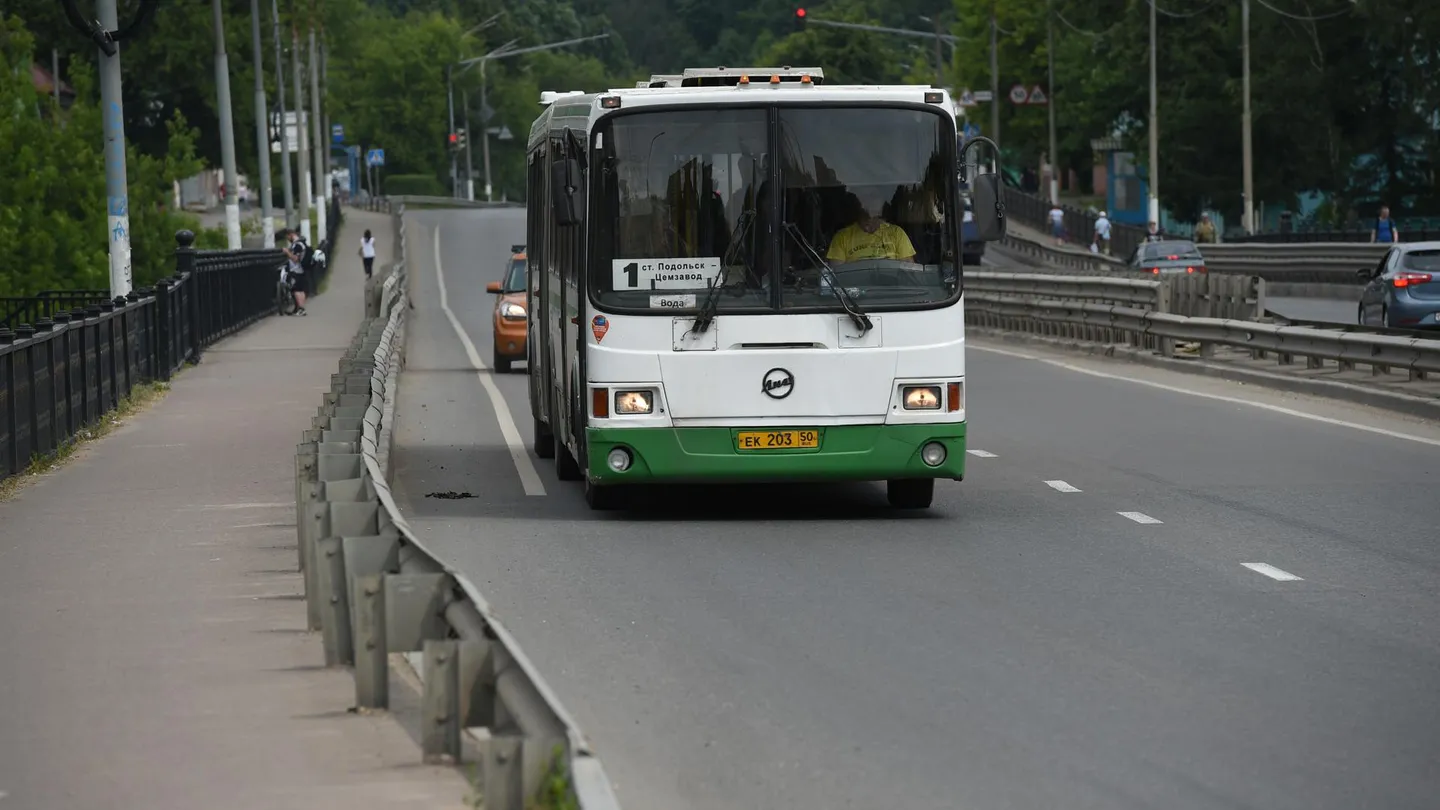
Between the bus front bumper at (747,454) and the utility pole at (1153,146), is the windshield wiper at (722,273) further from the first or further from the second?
the utility pole at (1153,146)

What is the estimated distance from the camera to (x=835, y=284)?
560 inches

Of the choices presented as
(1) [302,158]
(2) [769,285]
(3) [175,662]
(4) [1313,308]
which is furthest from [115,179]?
(1) [302,158]

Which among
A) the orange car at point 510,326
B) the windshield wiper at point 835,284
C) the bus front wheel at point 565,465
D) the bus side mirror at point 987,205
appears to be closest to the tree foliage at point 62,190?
the orange car at point 510,326

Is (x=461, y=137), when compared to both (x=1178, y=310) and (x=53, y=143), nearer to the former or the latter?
(x=53, y=143)

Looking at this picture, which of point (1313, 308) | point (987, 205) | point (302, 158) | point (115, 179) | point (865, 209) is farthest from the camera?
point (302, 158)

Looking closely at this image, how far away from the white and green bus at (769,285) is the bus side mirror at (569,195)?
20 millimetres

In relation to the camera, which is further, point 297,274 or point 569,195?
point 297,274

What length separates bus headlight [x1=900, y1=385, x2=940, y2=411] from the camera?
14.3 m

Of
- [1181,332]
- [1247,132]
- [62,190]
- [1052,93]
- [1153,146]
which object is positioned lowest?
[1181,332]

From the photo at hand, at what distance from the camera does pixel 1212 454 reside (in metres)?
18.3

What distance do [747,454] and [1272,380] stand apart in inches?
481

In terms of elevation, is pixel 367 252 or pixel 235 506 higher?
pixel 367 252

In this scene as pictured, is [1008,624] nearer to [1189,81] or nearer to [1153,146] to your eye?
[1153,146]

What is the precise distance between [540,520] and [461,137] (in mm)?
140825
